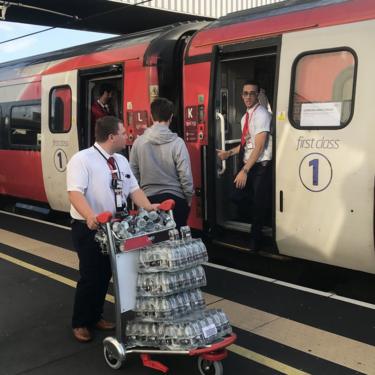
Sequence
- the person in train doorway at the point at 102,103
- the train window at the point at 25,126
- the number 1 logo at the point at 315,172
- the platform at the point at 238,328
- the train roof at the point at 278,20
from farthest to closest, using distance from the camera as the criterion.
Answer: the train window at the point at 25,126, the person in train doorway at the point at 102,103, the number 1 logo at the point at 315,172, the train roof at the point at 278,20, the platform at the point at 238,328

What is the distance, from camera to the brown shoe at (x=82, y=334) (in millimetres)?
3953

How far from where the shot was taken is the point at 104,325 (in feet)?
13.6

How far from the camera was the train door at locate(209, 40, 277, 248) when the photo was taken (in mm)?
5801

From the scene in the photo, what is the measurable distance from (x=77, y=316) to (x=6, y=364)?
1.98 ft

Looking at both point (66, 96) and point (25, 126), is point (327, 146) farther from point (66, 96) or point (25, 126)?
point (25, 126)

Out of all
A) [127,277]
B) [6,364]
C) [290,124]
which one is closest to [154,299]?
[127,277]

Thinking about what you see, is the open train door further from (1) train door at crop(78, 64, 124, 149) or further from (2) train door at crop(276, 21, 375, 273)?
(2) train door at crop(276, 21, 375, 273)

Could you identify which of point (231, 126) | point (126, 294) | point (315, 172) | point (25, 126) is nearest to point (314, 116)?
point (315, 172)

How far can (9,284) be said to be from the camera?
5.36m

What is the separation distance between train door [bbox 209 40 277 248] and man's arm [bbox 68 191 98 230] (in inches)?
97.8

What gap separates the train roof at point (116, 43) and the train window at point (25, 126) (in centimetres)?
82

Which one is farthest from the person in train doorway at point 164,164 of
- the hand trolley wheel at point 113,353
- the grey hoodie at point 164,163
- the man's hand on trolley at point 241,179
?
the hand trolley wheel at point 113,353

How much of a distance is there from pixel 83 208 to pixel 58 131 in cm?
480

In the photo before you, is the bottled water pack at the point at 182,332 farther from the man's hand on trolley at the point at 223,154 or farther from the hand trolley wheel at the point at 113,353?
the man's hand on trolley at the point at 223,154
